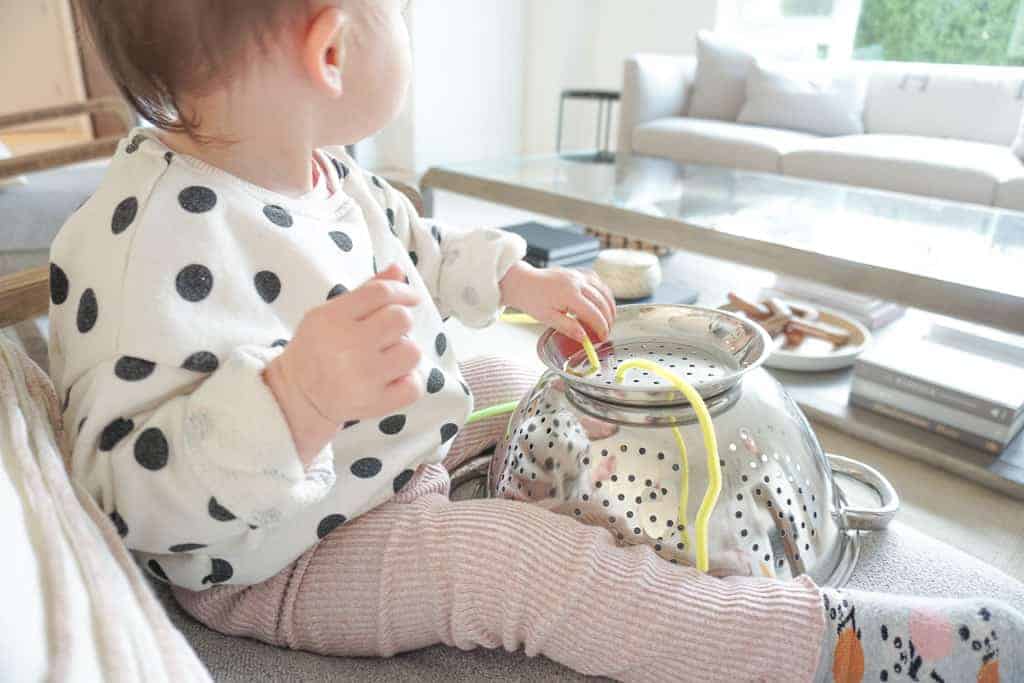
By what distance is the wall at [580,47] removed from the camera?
3.50 m

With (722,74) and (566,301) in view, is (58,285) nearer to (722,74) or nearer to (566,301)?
(566,301)

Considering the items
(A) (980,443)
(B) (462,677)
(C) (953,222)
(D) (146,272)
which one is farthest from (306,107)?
(C) (953,222)

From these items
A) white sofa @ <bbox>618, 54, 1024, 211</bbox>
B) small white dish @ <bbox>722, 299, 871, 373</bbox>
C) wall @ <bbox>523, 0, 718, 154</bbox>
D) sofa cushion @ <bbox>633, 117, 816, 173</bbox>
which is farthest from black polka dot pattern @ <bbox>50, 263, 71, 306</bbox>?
wall @ <bbox>523, 0, 718, 154</bbox>

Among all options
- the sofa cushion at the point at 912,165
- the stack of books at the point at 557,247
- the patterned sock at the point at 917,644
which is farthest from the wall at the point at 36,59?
the patterned sock at the point at 917,644

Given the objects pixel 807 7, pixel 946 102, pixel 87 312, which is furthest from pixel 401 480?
pixel 807 7

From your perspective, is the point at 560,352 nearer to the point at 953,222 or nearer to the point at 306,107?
the point at 306,107

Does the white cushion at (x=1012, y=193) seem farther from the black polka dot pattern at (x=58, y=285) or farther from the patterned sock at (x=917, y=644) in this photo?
the black polka dot pattern at (x=58, y=285)

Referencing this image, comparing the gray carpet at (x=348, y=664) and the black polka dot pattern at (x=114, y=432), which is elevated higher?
the black polka dot pattern at (x=114, y=432)

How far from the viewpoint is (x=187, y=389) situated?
0.47m

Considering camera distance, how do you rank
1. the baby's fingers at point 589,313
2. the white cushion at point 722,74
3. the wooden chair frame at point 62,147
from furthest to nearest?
the white cushion at point 722,74
the wooden chair frame at point 62,147
the baby's fingers at point 589,313

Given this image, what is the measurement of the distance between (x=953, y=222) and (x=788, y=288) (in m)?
0.34

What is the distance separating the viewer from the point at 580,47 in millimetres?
3729

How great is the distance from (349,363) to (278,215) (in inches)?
7.0

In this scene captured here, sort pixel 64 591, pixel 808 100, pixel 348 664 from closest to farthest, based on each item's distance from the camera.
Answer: pixel 64 591 < pixel 348 664 < pixel 808 100
